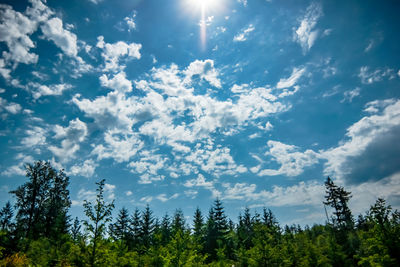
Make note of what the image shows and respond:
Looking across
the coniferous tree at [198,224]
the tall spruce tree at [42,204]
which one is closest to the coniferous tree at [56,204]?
the tall spruce tree at [42,204]

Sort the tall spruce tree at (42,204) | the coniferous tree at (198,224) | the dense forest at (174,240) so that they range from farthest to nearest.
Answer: the coniferous tree at (198,224)
the tall spruce tree at (42,204)
the dense forest at (174,240)

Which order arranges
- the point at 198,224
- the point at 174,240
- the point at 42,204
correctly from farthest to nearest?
the point at 198,224, the point at 42,204, the point at 174,240

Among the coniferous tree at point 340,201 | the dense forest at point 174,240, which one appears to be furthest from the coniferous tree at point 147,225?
the coniferous tree at point 340,201

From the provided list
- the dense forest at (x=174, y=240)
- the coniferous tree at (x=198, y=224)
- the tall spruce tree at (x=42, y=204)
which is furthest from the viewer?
the coniferous tree at (x=198, y=224)

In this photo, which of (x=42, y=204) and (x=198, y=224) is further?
(x=198, y=224)

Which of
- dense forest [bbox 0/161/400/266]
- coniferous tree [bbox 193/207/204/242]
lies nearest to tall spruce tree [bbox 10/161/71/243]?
dense forest [bbox 0/161/400/266]

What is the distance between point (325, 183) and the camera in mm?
46062

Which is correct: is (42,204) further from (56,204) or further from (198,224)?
(198,224)

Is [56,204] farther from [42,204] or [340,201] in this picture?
[340,201]

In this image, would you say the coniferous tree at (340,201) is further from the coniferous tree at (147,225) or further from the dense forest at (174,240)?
the coniferous tree at (147,225)

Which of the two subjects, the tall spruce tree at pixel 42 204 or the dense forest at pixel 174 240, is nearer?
the dense forest at pixel 174 240

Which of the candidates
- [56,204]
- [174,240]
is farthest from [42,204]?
[174,240]

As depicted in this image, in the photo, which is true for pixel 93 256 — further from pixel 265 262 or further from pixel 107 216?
pixel 265 262

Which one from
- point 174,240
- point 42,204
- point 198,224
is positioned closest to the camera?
point 174,240
